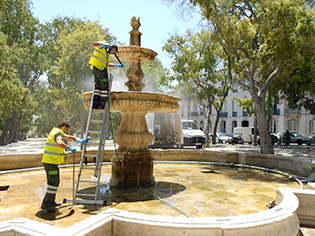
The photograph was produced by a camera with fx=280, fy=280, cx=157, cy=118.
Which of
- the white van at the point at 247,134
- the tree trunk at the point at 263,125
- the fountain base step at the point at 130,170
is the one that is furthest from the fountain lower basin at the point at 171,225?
the white van at the point at 247,134

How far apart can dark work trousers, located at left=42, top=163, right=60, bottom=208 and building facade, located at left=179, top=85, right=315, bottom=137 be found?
2631cm

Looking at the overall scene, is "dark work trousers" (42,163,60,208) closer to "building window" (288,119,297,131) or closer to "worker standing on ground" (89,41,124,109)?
"worker standing on ground" (89,41,124,109)

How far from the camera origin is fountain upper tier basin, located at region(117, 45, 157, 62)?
6.10 m

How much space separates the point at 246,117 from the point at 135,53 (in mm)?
42319

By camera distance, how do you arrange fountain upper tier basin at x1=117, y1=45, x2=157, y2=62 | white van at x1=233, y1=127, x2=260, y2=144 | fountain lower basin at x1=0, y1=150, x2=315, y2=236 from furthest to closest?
white van at x1=233, y1=127, x2=260, y2=144
fountain upper tier basin at x1=117, y1=45, x2=157, y2=62
fountain lower basin at x1=0, y1=150, x2=315, y2=236

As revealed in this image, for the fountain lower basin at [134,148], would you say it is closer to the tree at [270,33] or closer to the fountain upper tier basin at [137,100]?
the fountain upper tier basin at [137,100]

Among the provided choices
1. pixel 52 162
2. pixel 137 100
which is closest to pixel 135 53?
pixel 137 100

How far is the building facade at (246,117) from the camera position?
36750mm

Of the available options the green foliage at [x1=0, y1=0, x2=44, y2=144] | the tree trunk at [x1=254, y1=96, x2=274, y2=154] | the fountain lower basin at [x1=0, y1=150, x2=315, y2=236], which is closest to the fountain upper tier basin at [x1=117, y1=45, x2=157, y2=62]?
the fountain lower basin at [x1=0, y1=150, x2=315, y2=236]

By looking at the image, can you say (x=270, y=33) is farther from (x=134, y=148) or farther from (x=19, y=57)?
(x=19, y=57)

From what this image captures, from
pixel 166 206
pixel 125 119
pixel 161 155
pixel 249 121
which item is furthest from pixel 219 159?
pixel 249 121

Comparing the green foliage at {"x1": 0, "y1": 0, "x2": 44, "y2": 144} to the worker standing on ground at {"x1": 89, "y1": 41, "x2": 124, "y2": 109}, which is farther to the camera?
the green foliage at {"x1": 0, "y1": 0, "x2": 44, "y2": 144}

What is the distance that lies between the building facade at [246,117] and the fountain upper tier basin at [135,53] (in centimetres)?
2373

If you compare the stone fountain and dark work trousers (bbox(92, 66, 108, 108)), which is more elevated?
dark work trousers (bbox(92, 66, 108, 108))
